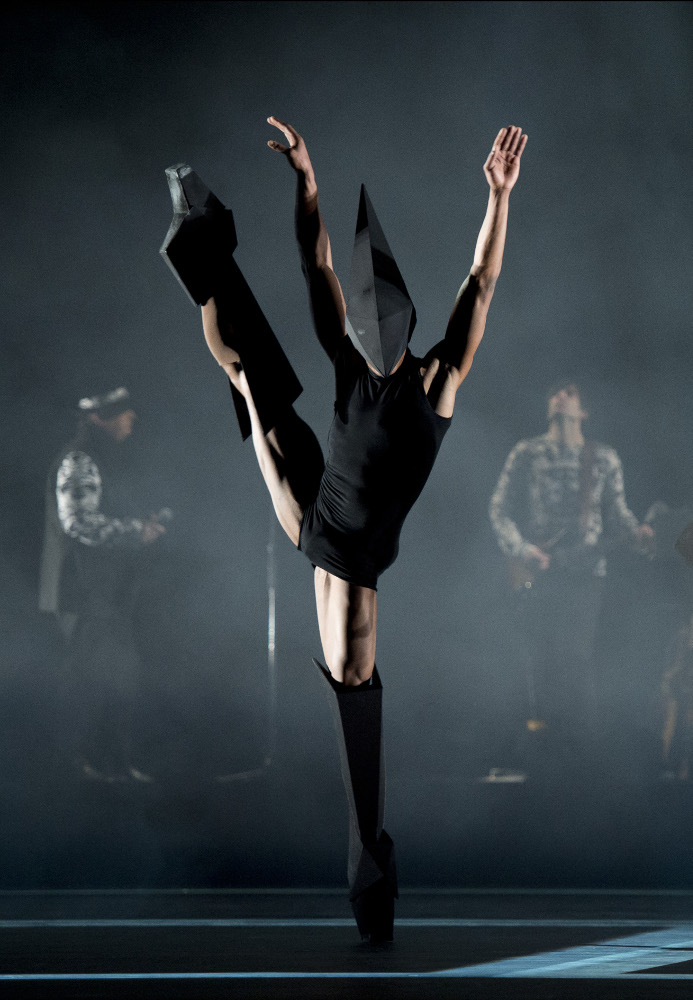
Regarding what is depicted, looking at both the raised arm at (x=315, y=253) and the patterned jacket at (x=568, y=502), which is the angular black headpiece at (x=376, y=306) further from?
the patterned jacket at (x=568, y=502)

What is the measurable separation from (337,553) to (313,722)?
7.21ft

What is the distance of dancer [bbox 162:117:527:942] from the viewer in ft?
6.03

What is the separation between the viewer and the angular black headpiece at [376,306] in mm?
1860

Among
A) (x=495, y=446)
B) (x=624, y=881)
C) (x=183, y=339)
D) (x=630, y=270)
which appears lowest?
(x=624, y=881)

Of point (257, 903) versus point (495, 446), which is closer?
point (257, 903)

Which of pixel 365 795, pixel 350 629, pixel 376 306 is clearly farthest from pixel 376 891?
pixel 376 306

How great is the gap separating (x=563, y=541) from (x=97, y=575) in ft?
5.50

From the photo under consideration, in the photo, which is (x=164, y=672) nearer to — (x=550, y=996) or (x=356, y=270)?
(x=356, y=270)

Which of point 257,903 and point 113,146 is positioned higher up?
point 113,146

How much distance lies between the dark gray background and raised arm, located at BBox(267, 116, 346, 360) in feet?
6.90

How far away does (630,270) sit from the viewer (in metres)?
4.10

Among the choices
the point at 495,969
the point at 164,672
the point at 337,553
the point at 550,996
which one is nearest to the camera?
the point at 550,996

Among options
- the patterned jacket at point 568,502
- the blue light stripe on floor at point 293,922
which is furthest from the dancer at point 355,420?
the patterned jacket at point 568,502

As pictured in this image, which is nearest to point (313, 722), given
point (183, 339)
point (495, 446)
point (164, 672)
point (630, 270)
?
point (164, 672)
